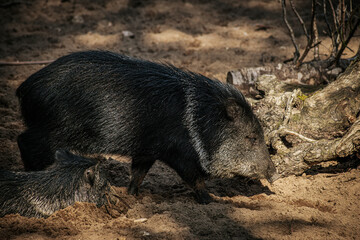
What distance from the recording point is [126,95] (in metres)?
3.33

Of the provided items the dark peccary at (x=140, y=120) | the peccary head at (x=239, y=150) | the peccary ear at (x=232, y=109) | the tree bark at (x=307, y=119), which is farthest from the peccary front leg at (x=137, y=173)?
the tree bark at (x=307, y=119)

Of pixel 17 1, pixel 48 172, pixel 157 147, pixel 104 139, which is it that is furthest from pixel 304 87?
pixel 17 1

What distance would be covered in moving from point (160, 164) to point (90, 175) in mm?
1527

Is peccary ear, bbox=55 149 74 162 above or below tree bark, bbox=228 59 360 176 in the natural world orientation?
below

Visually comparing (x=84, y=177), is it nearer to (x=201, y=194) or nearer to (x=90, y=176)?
(x=90, y=176)

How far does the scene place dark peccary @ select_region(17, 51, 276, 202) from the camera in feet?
10.8

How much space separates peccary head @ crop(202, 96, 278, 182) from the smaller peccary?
1113 millimetres

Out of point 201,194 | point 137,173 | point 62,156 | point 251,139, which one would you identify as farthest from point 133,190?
point 251,139

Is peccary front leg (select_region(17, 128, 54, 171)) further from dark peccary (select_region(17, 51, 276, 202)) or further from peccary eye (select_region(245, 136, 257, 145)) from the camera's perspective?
peccary eye (select_region(245, 136, 257, 145))

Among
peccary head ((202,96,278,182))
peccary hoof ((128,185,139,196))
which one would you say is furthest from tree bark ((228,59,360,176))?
peccary hoof ((128,185,139,196))

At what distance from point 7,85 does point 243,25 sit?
533cm

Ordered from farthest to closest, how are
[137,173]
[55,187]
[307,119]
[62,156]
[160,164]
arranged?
[160,164] < [307,119] < [137,173] < [62,156] < [55,187]

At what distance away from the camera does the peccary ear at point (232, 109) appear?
11.1 feet

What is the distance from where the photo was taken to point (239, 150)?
346 cm
